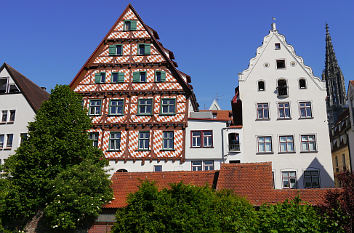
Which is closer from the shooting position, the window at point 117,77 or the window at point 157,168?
the window at point 157,168

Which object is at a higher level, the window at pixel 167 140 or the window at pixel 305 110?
the window at pixel 305 110

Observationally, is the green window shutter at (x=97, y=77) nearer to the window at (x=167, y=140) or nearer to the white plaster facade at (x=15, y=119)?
the white plaster facade at (x=15, y=119)

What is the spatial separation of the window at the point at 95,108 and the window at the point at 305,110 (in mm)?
18029

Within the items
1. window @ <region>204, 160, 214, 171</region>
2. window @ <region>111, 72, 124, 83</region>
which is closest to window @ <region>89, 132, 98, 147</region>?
window @ <region>111, 72, 124, 83</region>

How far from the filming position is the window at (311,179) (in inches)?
1140

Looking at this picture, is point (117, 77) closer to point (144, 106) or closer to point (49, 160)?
point (144, 106)

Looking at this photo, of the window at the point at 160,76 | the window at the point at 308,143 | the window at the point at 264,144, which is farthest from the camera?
the window at the point at 160,76

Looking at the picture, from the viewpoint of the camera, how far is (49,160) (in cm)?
2536

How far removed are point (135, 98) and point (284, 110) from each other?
13.3 m

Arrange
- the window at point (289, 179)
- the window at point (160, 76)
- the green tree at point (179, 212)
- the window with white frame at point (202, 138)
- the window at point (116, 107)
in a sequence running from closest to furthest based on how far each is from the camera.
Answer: the green tree at point (179, 212)
the window at point (289, 179)
the window with white frame at point (202, 138)
the window at point (116, 107)
the window at point (160, 76)

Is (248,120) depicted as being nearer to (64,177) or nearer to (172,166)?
(172,166)

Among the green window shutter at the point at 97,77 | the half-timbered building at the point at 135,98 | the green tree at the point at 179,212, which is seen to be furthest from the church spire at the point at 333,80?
the green tree at the point at 179,212

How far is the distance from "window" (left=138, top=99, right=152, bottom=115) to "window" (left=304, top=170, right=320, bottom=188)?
14.4 m

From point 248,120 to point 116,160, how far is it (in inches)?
476
